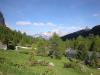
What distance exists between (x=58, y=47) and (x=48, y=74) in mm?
70436

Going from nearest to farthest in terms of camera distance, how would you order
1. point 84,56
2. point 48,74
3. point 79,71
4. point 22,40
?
point 48,74
point 79,71
point 84,56
point 22,40

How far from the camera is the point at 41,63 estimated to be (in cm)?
5172

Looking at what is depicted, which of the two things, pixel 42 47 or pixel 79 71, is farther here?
pixel 42 47

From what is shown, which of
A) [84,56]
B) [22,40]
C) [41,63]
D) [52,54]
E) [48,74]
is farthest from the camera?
[22,40]

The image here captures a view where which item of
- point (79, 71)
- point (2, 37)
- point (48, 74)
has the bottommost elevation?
point (79, 71)

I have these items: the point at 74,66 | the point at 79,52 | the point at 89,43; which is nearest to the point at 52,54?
the point at 79,52

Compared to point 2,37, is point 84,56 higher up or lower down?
lower down

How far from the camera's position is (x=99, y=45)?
15525cm

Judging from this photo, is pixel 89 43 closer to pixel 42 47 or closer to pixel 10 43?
pixel 10 43

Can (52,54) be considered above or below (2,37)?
below

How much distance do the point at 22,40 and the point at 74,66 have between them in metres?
108

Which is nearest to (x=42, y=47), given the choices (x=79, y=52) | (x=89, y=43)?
(x=79, y=52)

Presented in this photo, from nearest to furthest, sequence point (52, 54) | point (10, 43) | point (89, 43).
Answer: point (52, 54), point (10, 43), point (89, 43)

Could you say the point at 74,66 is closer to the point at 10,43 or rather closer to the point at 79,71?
the point at 79,71
